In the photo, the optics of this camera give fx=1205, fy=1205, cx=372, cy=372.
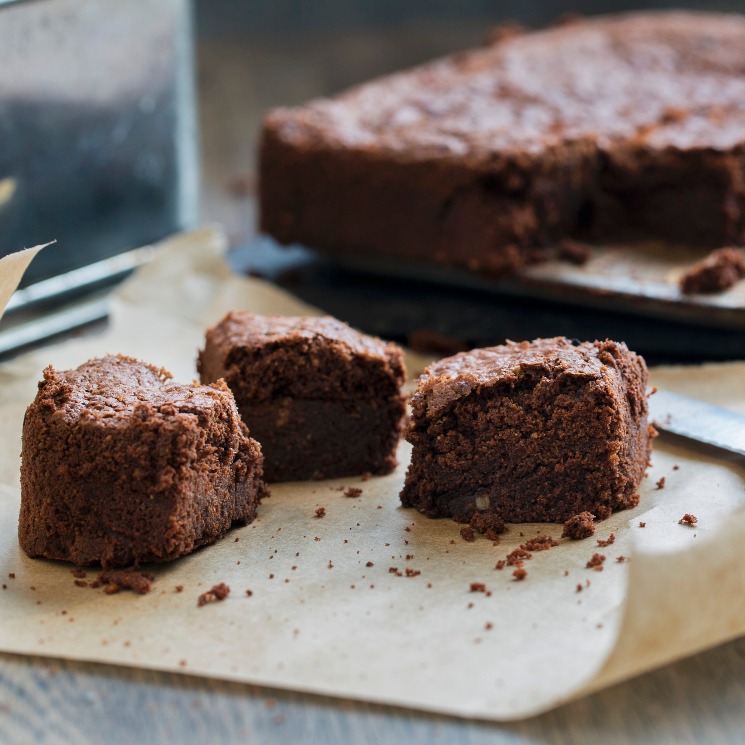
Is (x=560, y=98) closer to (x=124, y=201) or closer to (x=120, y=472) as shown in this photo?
(x=124, y=201)

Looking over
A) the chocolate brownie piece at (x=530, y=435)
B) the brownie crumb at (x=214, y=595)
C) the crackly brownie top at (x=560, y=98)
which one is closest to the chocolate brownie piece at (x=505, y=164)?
the crackly brownie top at (x=560, y=98)

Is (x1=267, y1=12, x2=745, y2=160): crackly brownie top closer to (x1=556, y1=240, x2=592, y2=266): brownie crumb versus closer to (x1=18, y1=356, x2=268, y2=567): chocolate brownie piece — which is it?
(x1=556, y1=240, x2=592, y2=266): brownie crumb

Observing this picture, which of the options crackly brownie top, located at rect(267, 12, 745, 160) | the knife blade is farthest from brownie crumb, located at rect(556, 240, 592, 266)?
the knife blade

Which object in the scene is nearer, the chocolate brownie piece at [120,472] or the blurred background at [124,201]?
the chocolate brownie piece at [120,472]

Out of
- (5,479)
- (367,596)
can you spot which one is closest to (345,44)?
(5,479)

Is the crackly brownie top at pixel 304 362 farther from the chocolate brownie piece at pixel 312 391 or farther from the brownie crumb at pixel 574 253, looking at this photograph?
the brownie crumb at pixel 574 253
